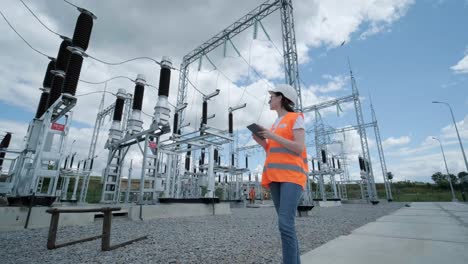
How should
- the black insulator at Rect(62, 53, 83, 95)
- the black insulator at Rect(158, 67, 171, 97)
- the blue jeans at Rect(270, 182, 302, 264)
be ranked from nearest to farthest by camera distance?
the blue jeans at Rect(270, 182, 302, 264)
the black insulator at Rect(62, 53, 83, 95)
the black insulator at Rect(158, 67, 171, 97)

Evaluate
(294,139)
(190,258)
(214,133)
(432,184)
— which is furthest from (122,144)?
(432,184)

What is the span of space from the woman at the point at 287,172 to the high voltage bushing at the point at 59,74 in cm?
742

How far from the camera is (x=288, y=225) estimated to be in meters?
1.56

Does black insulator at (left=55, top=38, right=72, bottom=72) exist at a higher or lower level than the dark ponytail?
higher

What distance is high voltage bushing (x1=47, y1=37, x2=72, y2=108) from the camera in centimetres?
657

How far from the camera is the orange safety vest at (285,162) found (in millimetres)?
1643

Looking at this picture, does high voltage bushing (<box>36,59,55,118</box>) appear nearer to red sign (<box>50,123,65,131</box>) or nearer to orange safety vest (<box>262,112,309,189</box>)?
red sign (<box>50,123,65,131</box>)

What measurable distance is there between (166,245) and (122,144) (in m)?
6.99

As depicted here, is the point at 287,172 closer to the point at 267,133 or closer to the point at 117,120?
the point at 267,133

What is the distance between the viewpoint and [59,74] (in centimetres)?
683

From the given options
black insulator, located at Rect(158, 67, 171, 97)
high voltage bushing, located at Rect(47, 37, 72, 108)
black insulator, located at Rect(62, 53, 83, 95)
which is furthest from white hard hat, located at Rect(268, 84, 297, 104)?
high voltage bushing, located at Rect(47, 37, 72, 108)

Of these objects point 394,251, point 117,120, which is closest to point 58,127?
point 117,120

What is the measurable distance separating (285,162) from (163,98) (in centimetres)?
707

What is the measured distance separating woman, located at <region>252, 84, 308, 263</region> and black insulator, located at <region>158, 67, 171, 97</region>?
22.5ft
